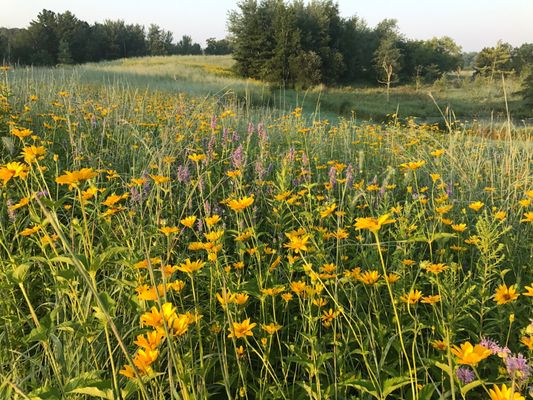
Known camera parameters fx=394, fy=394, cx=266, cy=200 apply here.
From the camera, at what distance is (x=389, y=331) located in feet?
4.26

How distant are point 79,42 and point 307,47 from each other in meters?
25.1

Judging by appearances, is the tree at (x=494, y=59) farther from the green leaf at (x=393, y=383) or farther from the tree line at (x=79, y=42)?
the tree line at (x=79, y=42)

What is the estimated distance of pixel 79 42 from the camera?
3934 cm

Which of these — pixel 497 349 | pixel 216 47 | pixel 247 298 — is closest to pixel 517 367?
pixel 497 349

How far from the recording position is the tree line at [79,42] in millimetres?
33188

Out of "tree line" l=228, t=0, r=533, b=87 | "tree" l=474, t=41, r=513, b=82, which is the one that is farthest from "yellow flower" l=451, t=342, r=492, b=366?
"tree line" l=228, t=0, r=533, b=87

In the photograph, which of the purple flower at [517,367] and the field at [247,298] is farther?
the field at [247,298]

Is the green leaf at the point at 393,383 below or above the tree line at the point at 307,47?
below

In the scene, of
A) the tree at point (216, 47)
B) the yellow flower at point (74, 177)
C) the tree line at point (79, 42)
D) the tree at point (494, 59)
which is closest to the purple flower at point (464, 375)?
the yellow flower at point (74, 177)

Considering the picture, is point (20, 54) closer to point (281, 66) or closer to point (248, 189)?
point (281, 66)

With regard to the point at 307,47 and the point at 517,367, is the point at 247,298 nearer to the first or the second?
the point at 517,367

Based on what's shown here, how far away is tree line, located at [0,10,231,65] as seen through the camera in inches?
1307

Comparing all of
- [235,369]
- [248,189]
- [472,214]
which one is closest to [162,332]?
[235,369]

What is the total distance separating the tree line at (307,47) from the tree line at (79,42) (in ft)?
21.8
